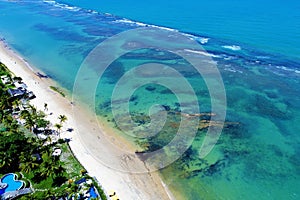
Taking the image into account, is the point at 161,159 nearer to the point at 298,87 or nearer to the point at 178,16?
the point at 298,87

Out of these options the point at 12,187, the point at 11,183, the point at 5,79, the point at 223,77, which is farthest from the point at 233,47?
the point at 12,187

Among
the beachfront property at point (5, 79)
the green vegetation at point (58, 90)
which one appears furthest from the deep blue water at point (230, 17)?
the beachfront property at point (5, 79)

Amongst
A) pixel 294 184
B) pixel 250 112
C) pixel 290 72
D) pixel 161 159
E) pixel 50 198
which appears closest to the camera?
pixel 50 198

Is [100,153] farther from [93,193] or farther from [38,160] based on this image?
[93,193]

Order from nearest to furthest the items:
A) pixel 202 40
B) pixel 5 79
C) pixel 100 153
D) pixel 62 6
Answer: pixel 100 153, pixel 5 79, pixel 202 40, pixel 62 6

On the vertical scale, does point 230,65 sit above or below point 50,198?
above

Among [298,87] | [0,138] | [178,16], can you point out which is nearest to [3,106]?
[0,138]

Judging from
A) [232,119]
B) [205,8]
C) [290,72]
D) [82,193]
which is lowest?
[82,193]
